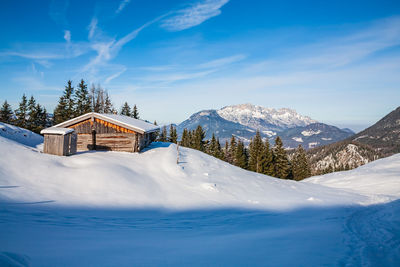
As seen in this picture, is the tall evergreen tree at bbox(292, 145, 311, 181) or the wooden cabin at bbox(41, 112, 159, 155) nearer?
the wooden cabin at bbox(41, 112, 159, 155)

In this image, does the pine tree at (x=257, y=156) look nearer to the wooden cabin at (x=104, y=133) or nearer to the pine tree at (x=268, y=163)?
the pine tree at (x=268, y=163)

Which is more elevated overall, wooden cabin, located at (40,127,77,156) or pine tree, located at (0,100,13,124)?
pine tree, located at (0,100,13,124)

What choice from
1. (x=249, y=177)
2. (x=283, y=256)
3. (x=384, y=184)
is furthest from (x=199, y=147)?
(x=283, y=256)

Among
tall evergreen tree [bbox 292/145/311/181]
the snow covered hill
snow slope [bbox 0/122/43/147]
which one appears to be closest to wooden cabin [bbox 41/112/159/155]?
the snow covered hill

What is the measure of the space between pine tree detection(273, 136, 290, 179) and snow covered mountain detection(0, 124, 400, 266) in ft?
89.9

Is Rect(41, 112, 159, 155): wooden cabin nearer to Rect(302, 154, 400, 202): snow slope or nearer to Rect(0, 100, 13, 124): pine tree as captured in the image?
Rect(302, 154, 400, 202): snow slope

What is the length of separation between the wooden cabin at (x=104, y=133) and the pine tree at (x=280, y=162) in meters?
34.4

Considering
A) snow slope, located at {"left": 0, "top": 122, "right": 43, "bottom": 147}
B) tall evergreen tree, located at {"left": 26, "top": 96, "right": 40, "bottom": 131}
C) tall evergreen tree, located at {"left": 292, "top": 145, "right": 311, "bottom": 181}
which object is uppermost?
tall evergreen tree, located at {"left": 26, "top": 96, "right": 40, "bottom": 131}

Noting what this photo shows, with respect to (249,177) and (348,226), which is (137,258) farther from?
(249,177)

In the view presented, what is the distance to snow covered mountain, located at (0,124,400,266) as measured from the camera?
5625mm

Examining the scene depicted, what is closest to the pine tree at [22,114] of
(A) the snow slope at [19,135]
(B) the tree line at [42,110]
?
(B) the tree line at [42,110]

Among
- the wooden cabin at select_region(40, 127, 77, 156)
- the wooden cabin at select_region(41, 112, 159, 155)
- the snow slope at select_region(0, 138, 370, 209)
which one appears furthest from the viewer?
the wooden cabin at select_region(41, 112, 159, 155)

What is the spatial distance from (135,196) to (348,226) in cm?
1019

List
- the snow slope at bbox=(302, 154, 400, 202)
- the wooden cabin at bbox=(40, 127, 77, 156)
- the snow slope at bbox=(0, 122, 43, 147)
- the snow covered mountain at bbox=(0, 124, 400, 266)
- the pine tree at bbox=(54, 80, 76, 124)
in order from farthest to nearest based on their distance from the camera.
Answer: the pine tree at bbox=(54, 80, 76, 124) < the snow slope at bbox=(0, 122, 43, 147) < the wooden cabin at bbox=(40, 127, 77, 156) < the snow slope at bbox=(302, 154, 400, 202) < the snow covered mountain at bbox=(0, 124, 400, 266)
